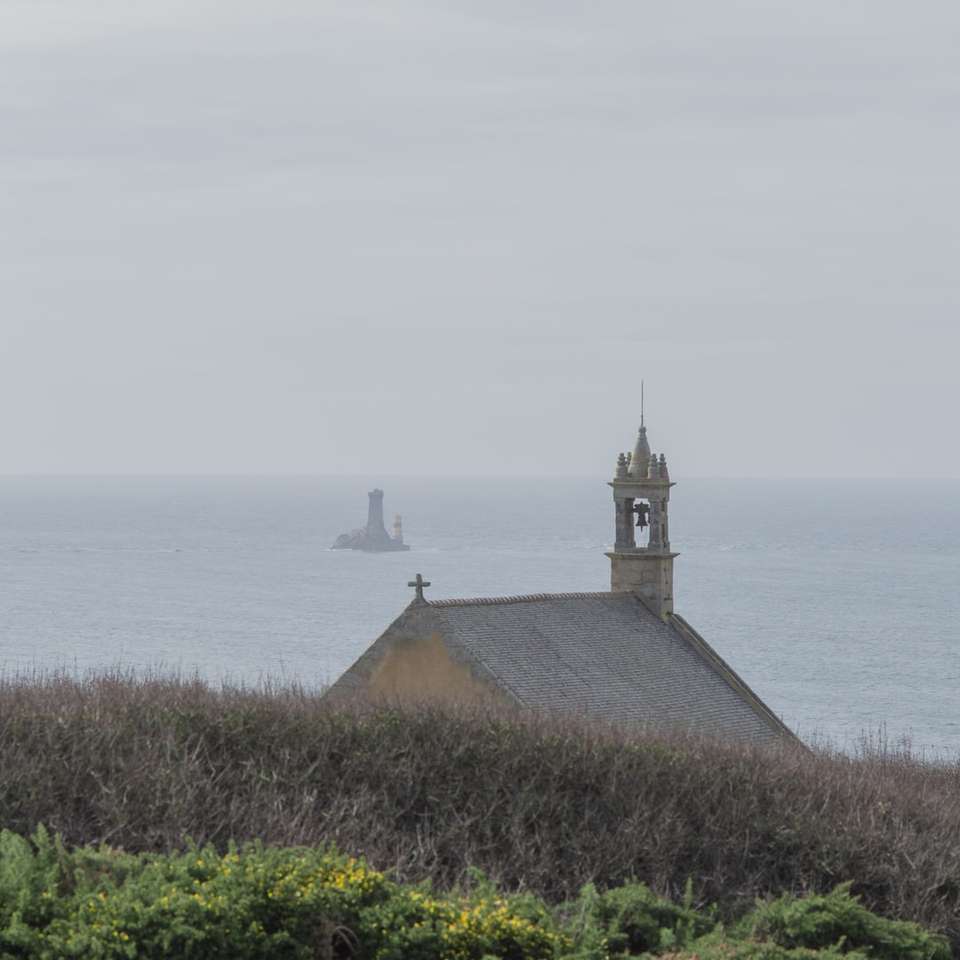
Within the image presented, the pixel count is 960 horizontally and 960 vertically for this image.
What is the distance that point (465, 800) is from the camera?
2561cm

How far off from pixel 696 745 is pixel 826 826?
4244 millimetres

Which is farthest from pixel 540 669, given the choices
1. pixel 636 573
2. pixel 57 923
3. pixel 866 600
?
pixel 866 600

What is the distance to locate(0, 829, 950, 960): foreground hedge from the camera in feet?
61.2

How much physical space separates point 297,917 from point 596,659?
24.4 meters

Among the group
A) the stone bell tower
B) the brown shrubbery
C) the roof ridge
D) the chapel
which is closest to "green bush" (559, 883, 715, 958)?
the brown shrubbery

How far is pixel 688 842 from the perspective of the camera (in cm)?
2511

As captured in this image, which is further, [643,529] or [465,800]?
[643,529]

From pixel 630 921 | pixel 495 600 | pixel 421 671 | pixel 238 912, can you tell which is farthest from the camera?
pixel 495 600

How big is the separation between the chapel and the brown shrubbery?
530cm

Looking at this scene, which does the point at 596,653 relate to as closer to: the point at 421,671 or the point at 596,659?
the point at 596,659

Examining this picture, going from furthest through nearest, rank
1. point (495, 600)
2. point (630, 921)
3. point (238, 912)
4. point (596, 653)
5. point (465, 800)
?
point (596, 653)
point (495, 600)
point (465, 800)
point (630, 921)
point (238, 912)

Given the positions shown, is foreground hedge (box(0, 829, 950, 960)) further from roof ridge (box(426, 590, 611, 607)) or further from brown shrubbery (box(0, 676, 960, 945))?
roof ridge (box(426, 590, 611, 607))

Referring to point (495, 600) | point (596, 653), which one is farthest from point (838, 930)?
point (596, 653)

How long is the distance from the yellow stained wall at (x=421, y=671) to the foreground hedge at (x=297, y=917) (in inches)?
675
